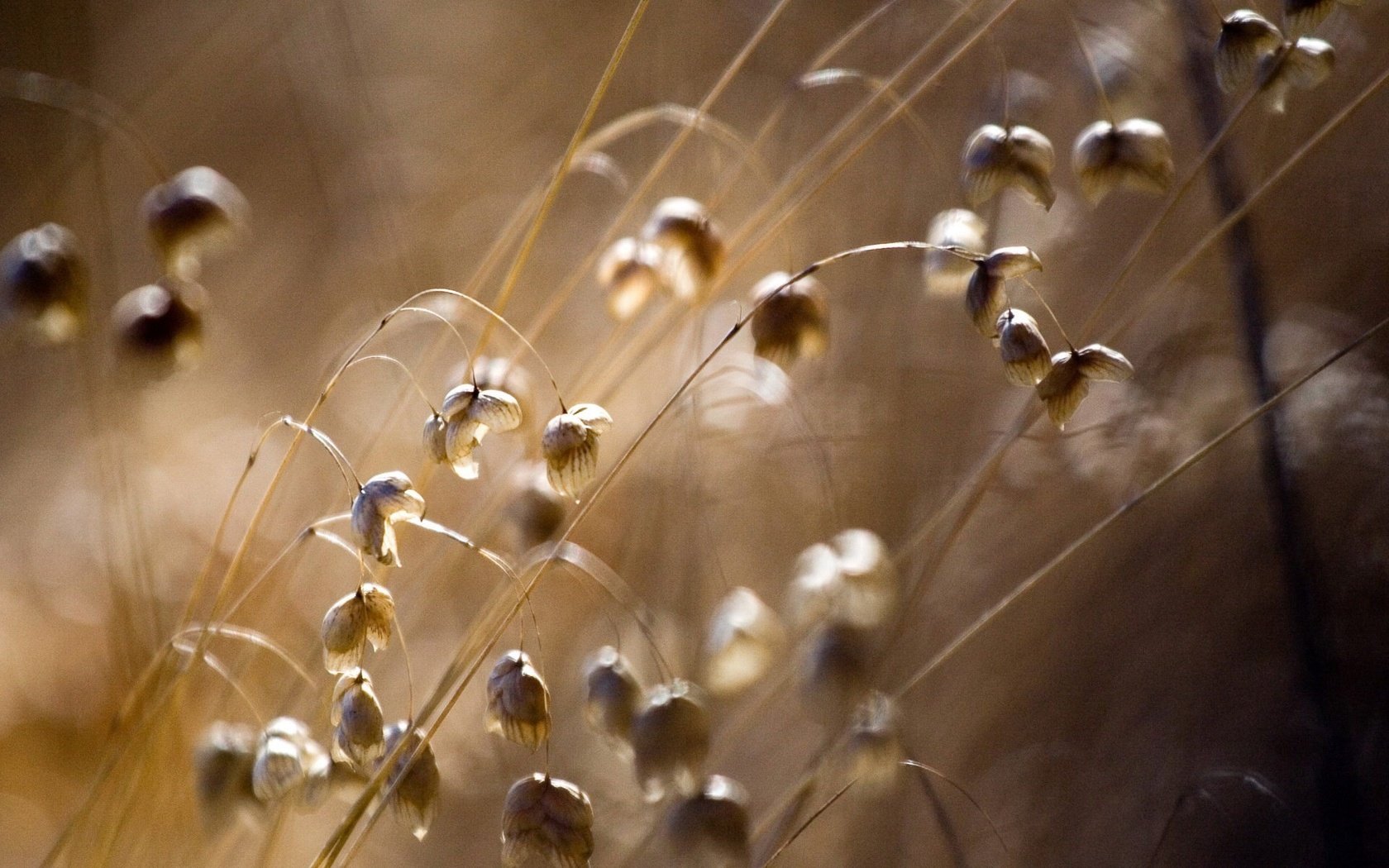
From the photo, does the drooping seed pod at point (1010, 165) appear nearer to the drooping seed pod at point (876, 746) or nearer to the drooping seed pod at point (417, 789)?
the drooping seed pod at point (876, 746)

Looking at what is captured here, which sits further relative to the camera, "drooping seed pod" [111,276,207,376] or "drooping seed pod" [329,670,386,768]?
"drooping seed pod" [111,276,207,376]

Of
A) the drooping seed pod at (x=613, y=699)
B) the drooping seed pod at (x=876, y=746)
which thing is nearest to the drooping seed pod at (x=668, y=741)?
the drooping seed pod at (x=613, y=699)

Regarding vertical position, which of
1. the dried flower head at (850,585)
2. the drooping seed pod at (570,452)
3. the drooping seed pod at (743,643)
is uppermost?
the dried flower head at (850,585)

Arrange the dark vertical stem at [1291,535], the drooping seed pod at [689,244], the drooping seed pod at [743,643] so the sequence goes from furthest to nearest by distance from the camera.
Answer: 1. the dark vertical stem at [1291,535]
2. the drooping seed pod at [689,244]
3. the drooping seed pod at [743,643]

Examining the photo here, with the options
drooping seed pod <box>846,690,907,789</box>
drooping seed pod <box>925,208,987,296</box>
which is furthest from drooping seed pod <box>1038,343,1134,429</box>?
drooping seed pod <box>846,690,907,789</box>

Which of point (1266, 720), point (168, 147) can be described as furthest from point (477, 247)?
point (1266, 720)

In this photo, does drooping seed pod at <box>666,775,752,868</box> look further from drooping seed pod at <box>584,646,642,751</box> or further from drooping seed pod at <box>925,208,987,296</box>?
drooping seed pod at <box>925,208,987,296</box>
